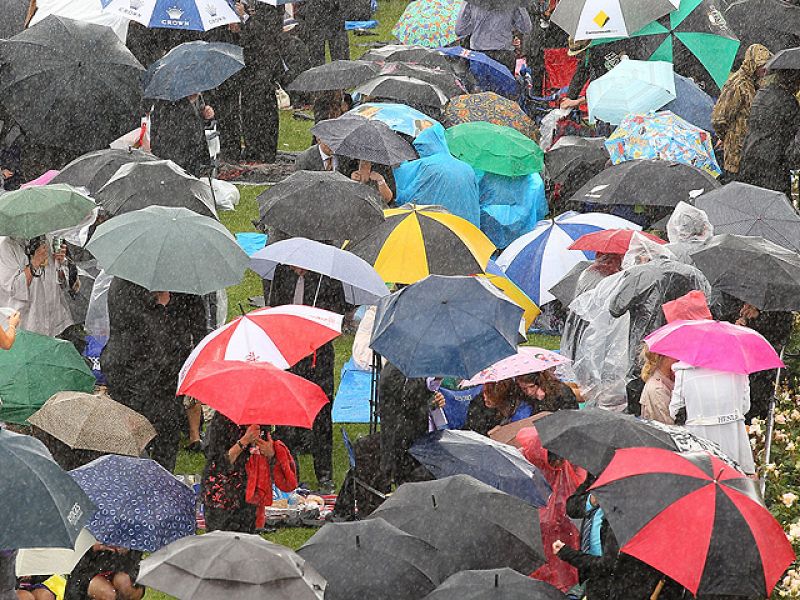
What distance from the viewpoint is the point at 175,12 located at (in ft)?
48.7

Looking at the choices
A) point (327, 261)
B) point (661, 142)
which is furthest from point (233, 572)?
point (661, 142)

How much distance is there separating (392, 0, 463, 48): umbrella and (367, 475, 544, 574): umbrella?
10.8m

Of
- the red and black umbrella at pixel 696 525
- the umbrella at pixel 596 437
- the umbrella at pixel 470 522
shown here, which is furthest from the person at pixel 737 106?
the red and black umbrella at pixel 696 525

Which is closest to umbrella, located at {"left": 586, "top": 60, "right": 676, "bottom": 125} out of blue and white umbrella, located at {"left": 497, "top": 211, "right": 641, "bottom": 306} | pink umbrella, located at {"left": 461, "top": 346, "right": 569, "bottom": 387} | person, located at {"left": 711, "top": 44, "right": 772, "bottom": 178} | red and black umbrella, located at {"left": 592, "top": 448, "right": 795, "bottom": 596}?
person, located at {"left": 711, "top": 44, "right": 772, "bottom": 178}

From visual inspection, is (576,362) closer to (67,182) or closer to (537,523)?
(537,523)

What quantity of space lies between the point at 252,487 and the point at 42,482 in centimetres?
197

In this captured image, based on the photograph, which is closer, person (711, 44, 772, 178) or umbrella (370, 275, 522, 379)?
umbrella (370, 275, 522, 379)

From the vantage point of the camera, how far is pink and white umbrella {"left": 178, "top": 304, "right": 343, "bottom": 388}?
8539 millimetres

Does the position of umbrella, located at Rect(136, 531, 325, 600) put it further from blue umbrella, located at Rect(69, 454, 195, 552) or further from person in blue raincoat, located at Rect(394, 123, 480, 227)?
person in blue raincoat, located at Rect(394, 123, 480, 227)

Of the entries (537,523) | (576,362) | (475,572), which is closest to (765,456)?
(576,362)

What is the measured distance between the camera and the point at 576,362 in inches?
399

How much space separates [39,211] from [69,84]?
2470mm

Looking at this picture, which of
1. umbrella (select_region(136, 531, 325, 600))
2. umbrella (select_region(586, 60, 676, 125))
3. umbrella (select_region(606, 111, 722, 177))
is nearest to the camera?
umbrella (select_region(136, 531, 325, 600))

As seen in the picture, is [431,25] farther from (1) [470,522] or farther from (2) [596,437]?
(1) [470,522]
